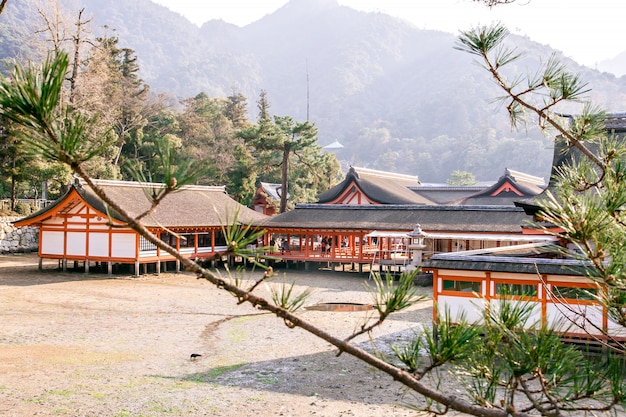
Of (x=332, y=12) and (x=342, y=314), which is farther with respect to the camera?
(x=332, y=12)

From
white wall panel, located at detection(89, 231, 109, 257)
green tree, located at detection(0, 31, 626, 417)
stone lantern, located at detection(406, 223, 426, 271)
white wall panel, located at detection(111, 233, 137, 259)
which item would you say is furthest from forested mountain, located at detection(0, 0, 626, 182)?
green tree, located at detection(0, 31, 626, 417)

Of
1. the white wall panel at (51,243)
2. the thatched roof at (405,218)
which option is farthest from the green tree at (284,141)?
the white wall panel at (51,243)

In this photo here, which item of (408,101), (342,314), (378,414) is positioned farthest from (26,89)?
(408,101)

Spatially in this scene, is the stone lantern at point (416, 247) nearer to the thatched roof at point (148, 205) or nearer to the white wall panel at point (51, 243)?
the thatched roof at point (148, 205)

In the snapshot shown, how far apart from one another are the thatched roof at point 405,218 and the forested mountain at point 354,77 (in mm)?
56906

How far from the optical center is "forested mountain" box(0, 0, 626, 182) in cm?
9969

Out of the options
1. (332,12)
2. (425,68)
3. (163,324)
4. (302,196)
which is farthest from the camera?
(332,12)

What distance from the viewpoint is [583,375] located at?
306cm

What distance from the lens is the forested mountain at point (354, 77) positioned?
99.7 m

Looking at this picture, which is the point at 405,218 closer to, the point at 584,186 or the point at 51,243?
the point at 51,243

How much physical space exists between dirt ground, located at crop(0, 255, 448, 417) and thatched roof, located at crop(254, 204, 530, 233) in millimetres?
6046

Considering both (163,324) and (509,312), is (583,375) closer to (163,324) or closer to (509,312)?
(509,312)

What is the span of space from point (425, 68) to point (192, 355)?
13814 cm

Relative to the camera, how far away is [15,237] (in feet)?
96.5
